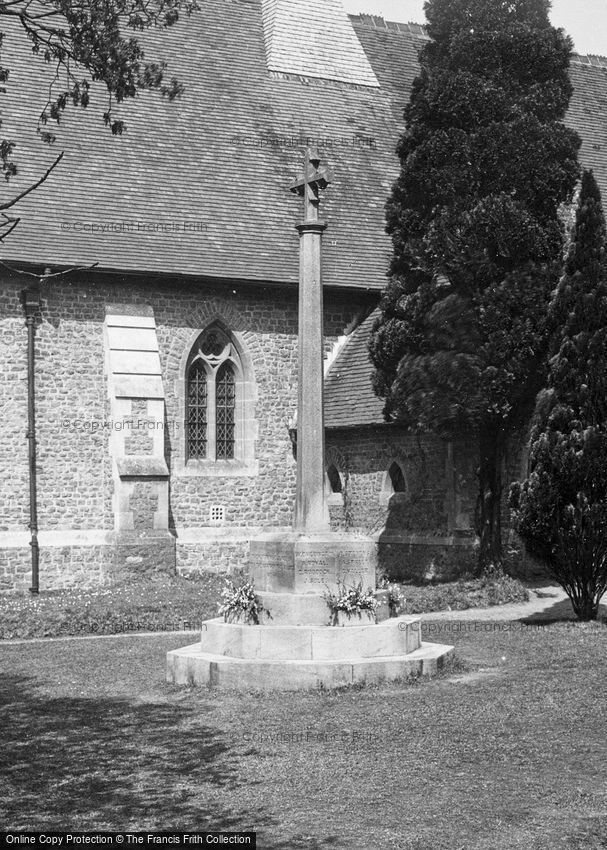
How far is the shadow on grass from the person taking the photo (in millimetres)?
6824

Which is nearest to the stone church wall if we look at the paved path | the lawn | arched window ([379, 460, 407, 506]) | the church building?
the church building

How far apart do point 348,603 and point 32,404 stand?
11196 mm

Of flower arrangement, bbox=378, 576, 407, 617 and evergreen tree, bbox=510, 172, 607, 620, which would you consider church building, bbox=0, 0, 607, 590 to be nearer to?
evergreen tree, bbox=510, 172, 607, 620

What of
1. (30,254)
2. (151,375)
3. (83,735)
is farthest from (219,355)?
(83,735)

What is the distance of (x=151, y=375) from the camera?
21719mm

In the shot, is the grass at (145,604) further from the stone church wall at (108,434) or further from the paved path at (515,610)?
the stone church wall at (108,434)

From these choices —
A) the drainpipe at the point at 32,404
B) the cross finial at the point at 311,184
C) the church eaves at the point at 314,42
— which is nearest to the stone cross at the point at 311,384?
the cross finial at the point at 311,184

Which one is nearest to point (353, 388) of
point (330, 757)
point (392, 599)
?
point (392, 599)

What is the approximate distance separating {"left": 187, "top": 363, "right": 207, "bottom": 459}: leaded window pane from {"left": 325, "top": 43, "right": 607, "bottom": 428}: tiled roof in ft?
7.57

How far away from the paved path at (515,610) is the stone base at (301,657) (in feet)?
16.2

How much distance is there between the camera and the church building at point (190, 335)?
2114cm

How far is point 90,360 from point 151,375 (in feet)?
3.65

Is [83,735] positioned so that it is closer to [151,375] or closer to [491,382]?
[491,382]

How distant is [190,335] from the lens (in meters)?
22.7
